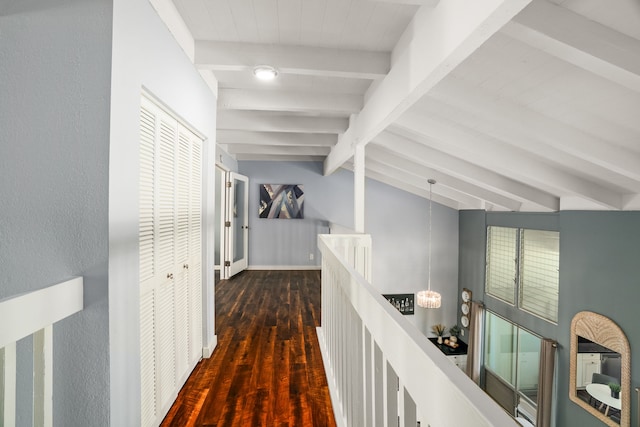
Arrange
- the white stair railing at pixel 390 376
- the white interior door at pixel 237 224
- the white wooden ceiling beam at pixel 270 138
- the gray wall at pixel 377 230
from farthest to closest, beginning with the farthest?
the gray wall at pixel 377 230 < the white interior door at pixel 237 224 < the white wooden ceiling beam at pixel 270 138 < the white stair railing at pixel 390 376

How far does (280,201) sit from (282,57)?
16.1ft

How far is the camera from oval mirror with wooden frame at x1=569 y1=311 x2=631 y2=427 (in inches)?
148

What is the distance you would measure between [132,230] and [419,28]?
1.75 meters

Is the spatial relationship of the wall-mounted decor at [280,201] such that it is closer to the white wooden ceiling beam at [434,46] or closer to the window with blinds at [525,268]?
the window with blinds at [525,268]

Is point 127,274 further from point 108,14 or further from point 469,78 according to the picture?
point 469,78

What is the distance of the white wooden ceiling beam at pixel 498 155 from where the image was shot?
3334 millimetres

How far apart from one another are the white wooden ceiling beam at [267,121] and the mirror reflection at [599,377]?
14.4 feet

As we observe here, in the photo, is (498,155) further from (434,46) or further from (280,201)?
(280,201)

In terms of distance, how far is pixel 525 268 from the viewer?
18.9 ft

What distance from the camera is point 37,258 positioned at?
4.23ft

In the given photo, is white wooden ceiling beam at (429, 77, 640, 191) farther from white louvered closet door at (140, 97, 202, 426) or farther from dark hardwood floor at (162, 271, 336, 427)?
dark hardwood floor at (162, 271, 336, 427)

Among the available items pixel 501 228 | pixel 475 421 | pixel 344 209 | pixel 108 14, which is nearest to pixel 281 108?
pixel 108 14

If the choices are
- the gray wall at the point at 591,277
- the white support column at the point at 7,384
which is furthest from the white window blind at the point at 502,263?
the white support column at the point at 7,384

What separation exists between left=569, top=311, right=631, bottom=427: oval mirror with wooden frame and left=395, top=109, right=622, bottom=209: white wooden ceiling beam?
1.49m
